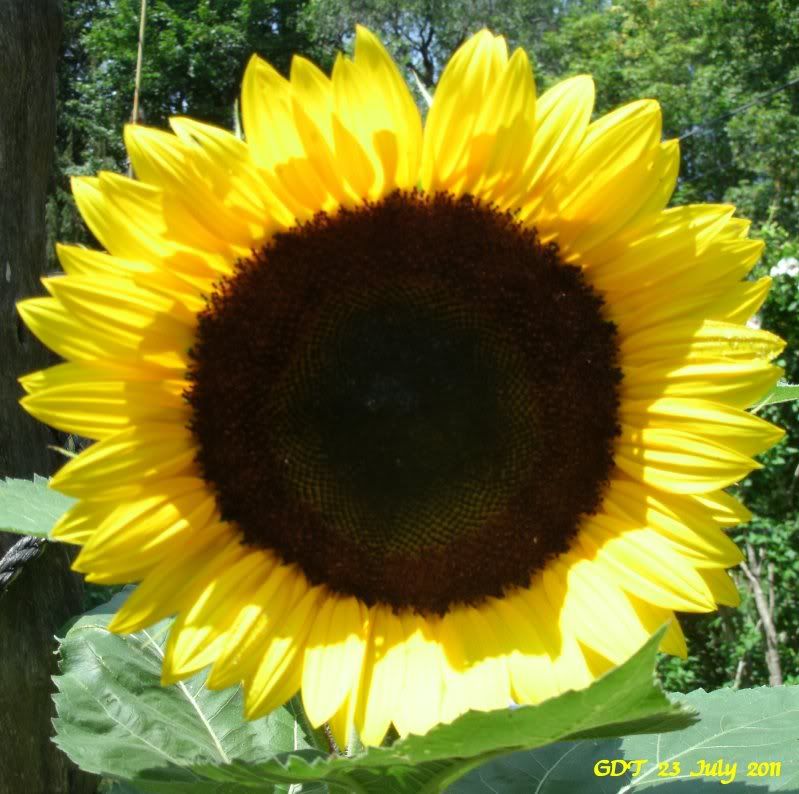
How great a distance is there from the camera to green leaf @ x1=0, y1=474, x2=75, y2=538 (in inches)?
38.5

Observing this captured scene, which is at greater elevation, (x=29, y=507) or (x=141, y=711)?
(x=29, y=507)

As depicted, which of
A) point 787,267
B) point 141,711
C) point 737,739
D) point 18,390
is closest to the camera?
point 141,711

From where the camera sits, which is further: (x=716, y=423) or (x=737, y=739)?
(x=737, y=739)

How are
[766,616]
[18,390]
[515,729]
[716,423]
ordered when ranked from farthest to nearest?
[766,616]
[18,390]
[716,423]
[515,729]

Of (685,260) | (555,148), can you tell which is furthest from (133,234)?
(685,260)

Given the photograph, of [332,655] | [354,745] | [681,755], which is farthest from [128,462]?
[681,755]

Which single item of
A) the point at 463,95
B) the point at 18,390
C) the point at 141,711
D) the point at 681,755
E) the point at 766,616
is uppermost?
the point at 463,95

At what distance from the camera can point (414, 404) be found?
1078mm

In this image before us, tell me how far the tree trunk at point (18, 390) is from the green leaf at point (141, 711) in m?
0.47

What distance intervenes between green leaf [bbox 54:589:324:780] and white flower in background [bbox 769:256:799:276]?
4879 millimetres

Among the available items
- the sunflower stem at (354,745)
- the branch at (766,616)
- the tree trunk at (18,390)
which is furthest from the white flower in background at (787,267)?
the sunflower stem at (354,745)

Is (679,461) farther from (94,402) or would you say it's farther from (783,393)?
(94,402)

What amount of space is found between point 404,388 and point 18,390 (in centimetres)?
120

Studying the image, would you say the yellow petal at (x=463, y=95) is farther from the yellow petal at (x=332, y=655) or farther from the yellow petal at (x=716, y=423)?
the yellow petal at (x=332, y=655)
